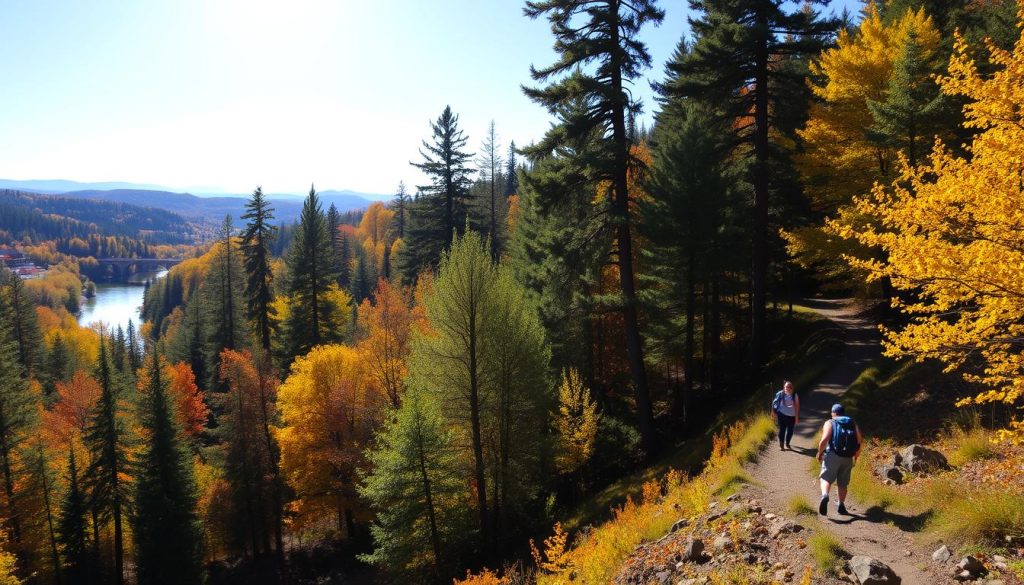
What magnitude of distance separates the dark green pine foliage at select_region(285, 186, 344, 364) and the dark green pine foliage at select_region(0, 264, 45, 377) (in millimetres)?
29434

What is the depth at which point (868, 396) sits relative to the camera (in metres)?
12.2

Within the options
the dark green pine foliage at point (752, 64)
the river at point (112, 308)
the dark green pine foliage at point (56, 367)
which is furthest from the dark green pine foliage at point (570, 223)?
the river at point (112, 308)

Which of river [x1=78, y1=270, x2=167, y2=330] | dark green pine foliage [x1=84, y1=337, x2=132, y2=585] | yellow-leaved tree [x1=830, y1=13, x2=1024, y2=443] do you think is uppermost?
yellow-leaved tree [x1=830, y1=13, x2=1024, y2=443]

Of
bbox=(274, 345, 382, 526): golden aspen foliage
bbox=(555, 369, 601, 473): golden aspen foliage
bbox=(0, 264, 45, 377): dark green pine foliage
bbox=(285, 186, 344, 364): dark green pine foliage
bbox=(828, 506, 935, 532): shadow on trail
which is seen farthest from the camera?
bbox=(0, 264, 45, 377): dark green pine foliage

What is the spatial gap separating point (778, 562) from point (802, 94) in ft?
50.0

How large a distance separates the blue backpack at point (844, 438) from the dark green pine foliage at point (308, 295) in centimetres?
3117

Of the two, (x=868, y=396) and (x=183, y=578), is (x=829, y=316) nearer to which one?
(x=868, y=396)

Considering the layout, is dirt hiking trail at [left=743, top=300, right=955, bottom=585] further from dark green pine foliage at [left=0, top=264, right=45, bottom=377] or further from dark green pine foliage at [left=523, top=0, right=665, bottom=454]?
dark green pine foliage at [left=0, top=264, right=45, bottom=377]

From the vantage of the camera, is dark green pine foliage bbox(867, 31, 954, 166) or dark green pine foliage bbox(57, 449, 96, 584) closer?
dark green pine foliage bbox(867, 31, 954, 166)

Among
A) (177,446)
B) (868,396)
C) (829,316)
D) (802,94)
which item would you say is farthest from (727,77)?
(177,446)

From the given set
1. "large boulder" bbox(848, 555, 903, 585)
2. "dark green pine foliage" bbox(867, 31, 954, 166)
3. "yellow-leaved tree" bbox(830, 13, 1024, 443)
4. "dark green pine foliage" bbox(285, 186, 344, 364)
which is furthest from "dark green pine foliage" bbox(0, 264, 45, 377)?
"dark green pine foliage" bbox(867, 31, 954, 166)

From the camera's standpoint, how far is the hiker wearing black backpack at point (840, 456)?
7.71 meters

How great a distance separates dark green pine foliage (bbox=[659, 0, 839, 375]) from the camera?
15164 millimetres

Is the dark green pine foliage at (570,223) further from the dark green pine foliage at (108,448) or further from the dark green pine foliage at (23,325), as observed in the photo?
the dark green pine foliage at (23,325)
